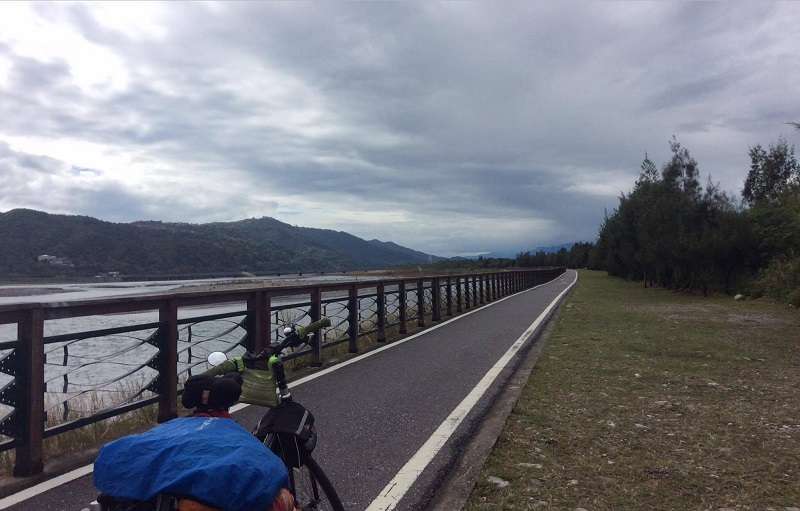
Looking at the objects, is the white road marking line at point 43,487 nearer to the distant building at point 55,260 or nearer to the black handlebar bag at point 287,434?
the black handlebar bag at point 287,434

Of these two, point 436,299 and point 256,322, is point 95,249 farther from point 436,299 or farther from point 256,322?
point 256,322

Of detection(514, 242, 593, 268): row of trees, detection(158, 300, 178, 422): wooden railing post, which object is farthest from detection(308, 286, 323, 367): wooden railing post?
detection(514, 242, 593, 268): row of trees

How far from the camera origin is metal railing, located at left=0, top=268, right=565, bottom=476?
15.9 ft

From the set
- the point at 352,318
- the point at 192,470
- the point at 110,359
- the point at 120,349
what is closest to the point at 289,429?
the point at 192,470

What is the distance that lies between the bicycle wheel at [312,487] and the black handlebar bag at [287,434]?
68 millimetres

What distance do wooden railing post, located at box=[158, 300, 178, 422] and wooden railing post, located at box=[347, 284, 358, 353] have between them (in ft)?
17.1

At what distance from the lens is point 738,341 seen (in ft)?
44.2

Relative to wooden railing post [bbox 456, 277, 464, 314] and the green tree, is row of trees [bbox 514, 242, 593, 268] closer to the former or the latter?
the green tree

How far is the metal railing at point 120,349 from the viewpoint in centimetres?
485

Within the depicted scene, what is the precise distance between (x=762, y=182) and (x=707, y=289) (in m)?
25.3

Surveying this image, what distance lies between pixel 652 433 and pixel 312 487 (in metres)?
3.86

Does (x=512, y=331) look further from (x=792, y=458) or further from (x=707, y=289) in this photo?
(x=707, y=289)

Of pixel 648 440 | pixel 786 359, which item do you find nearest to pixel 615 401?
pixel 648 440

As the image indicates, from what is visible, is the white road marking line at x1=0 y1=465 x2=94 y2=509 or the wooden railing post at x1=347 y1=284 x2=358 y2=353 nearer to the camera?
the white road marking line at x1=0 y1=465 x2=94 y2=509
